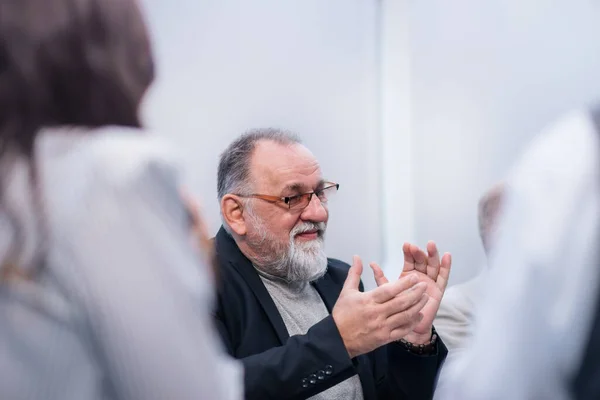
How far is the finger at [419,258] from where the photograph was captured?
139 cm

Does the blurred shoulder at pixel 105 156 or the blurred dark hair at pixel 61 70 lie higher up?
the blurred dark hair at pixel 61 70

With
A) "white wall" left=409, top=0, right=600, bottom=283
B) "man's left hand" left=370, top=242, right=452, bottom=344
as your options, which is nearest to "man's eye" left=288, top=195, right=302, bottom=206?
"man's left hand" left=370, top=242, right=452, bottom=344

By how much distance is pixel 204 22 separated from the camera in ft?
6.95

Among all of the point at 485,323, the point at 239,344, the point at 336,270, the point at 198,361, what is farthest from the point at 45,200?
the point at 336,270

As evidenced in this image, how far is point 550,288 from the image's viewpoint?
65 cm

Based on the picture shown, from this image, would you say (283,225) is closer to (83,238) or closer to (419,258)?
(419,258)

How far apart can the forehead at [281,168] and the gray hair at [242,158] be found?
0.02 m

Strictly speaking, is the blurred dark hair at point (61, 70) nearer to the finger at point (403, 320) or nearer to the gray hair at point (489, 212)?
the finger at point (403, 320)

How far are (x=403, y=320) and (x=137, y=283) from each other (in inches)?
28.6

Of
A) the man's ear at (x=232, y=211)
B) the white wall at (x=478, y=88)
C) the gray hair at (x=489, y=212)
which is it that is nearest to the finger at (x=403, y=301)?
the man's ear at (x=232, y=211)

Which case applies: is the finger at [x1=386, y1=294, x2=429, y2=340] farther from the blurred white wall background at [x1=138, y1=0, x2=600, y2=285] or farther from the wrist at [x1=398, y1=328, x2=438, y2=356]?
the blurred white wall background at [x1=138, y1=0, x2=600, y2=285]

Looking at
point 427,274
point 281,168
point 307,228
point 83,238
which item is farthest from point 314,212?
point 83,238

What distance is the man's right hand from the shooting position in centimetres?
112

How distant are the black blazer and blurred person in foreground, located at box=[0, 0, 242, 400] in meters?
0.51
